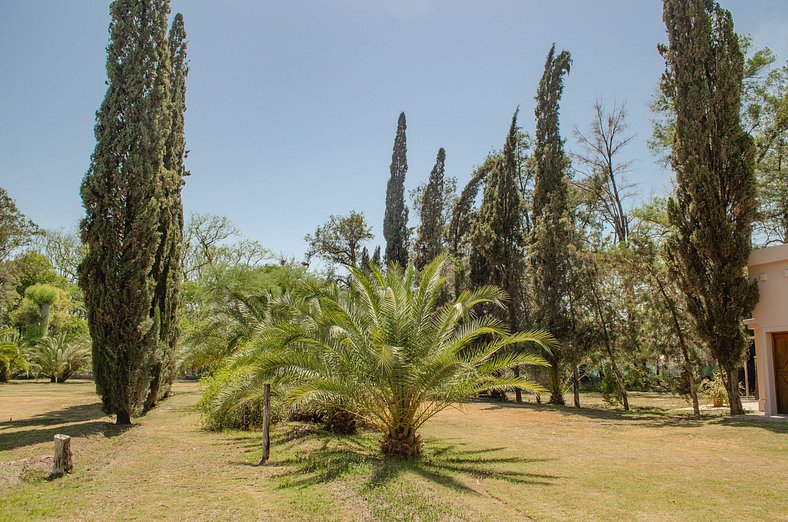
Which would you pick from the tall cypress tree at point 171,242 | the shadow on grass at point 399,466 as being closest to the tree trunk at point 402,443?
the shadow on grass at point 399,466

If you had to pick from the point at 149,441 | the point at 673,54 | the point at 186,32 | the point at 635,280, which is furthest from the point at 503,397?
the point at 186,32

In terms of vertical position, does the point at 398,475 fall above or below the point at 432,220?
below

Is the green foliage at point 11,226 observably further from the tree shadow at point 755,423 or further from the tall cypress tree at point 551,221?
the tree shadow at point 755,423

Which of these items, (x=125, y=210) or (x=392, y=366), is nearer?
(x=392, y=366)

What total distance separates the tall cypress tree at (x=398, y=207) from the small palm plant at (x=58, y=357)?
18.6m

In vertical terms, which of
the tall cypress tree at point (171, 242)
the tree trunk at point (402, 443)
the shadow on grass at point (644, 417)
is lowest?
the shadow on grass at point (644, 417)

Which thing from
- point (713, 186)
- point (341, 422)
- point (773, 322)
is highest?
point (713, 186)

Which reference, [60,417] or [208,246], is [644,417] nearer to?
[60,417]

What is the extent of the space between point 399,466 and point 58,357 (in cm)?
2753

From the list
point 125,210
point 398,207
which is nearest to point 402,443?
point 125,210

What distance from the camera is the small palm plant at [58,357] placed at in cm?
2788

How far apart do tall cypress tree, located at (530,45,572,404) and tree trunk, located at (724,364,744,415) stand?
5.69 meters

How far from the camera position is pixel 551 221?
20.4m

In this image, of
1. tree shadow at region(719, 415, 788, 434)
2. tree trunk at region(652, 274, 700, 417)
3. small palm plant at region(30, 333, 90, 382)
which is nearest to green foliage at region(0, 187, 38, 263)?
small palm plant at region(30, 333, 90, 382)
